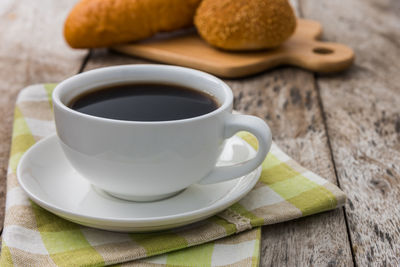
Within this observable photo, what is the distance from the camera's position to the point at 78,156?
0.58 m

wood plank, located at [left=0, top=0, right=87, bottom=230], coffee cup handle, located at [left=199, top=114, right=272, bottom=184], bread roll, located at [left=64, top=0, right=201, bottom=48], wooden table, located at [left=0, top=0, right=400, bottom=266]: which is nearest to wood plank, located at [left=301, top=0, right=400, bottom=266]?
wooden table, located at [left=0, top=0, right=400, bottom=266]

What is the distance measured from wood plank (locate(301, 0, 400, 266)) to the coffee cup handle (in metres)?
0.14

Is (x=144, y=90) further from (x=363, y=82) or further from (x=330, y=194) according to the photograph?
(x=363, y=82)

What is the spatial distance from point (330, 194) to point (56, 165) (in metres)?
0.35

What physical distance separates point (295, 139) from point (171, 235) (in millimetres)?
363

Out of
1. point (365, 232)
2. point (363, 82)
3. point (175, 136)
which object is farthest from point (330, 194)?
point (363, 82)

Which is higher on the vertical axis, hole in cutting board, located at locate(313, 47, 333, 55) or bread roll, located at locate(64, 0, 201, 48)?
bread roll, located at locate(64, 0, 201, 48)

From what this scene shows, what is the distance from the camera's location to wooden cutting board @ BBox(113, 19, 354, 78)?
1.11 metres

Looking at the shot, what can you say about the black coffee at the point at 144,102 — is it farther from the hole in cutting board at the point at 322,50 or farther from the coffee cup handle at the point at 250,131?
the hole in cutting board at the point at 322,50

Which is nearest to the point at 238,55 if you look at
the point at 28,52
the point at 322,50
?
the point at 322,50

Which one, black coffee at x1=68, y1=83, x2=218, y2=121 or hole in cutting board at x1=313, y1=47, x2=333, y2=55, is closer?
black coffee at x1=68, y1=83, x2=218, y2=121

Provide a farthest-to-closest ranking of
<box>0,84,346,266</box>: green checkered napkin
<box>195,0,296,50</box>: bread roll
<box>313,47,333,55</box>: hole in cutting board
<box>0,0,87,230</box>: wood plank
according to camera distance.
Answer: <box>313,47,333,55</box>: hole in cutting board
<box>195,0,296,50</box>: bread roll
<box>0,0,87,230</box>: wood plank
<box>0,84,346,266</box>: green checkered napkin

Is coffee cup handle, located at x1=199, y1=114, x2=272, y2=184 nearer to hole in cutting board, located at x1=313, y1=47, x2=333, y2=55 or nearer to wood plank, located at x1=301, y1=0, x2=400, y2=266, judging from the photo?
wood plank, located at x1=301, y1=0, x2=400, y2=266

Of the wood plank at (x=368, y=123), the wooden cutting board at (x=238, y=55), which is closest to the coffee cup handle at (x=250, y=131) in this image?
the wood plank at (x=368, y=123)
